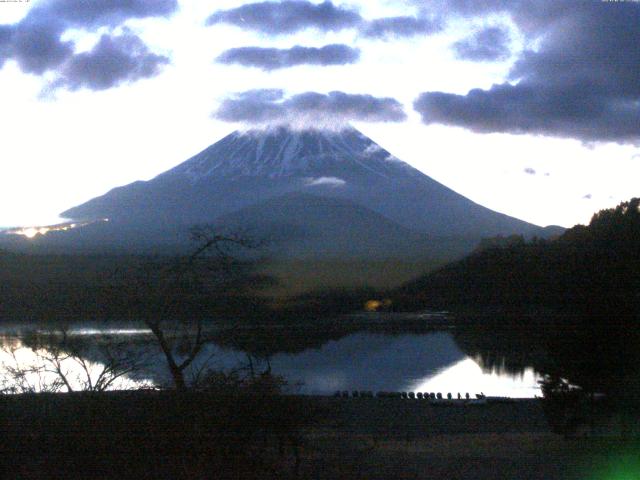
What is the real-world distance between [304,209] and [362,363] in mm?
1637

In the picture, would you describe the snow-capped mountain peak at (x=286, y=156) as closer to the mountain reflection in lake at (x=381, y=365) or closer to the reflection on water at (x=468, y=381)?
the mountain reflection in lake at (x=381, y=365)

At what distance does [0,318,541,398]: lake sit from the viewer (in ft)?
11.0

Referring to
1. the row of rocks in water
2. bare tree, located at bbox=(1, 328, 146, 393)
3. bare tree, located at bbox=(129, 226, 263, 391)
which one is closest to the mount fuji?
bare tree, located at bbox=(129, 226, 263, 391)

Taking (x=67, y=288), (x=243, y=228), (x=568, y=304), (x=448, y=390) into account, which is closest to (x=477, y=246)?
(x=568, y=304)

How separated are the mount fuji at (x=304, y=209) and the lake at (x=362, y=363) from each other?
50 cm

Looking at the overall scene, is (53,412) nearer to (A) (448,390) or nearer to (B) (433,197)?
(A) (448,390)

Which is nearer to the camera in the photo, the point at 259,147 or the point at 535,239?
the point at 535,239

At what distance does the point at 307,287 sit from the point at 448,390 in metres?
0.83

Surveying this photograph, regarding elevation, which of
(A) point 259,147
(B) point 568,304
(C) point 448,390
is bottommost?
(C) point 448,390

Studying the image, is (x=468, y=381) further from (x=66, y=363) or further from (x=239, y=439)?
(x=66, y=363)

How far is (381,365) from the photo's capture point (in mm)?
3451

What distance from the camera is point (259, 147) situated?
1007cm

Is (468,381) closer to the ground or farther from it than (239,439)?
farther from it

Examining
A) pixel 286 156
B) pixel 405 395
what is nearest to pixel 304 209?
pixel 405 395
